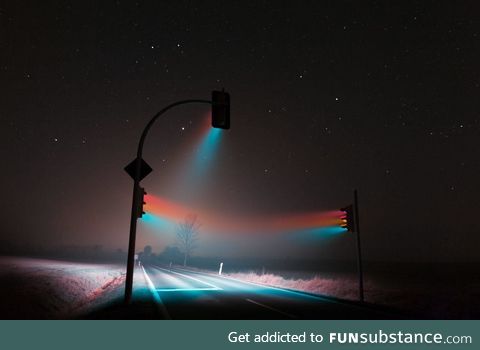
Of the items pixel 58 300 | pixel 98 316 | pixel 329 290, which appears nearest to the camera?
pixel 98 316

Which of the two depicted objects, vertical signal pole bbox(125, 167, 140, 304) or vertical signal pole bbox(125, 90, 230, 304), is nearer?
vertical signal pole bbox(125, 90, 230, 304)

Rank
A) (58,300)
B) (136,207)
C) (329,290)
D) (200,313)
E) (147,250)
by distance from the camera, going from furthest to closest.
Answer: (147,250), (329,290), (58,300), (136,207), (200,313)

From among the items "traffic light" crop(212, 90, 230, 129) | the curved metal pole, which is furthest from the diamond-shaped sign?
"traffic light" crop(212, 90, 230, 129)

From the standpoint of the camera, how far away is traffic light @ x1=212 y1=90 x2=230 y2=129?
9.51 metres

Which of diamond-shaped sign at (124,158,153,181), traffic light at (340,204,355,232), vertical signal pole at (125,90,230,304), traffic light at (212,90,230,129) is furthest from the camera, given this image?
traffic light at (340,204,355,232)

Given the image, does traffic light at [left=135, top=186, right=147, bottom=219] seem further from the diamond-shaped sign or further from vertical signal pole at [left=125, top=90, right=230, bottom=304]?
the diamond-shaped sign

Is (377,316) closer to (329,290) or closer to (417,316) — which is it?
(417,316)

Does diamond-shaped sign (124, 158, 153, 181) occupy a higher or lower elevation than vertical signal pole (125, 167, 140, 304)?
higher

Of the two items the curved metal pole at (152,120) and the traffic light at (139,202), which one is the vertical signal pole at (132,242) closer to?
the traffic light at (139,202)

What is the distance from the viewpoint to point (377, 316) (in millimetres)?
9844

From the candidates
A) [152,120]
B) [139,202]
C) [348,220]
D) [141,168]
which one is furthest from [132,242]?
[348,220]

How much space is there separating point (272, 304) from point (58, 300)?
820 cm

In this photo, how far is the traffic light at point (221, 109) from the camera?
31.2 feet

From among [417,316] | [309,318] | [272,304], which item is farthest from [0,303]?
[417,316]
